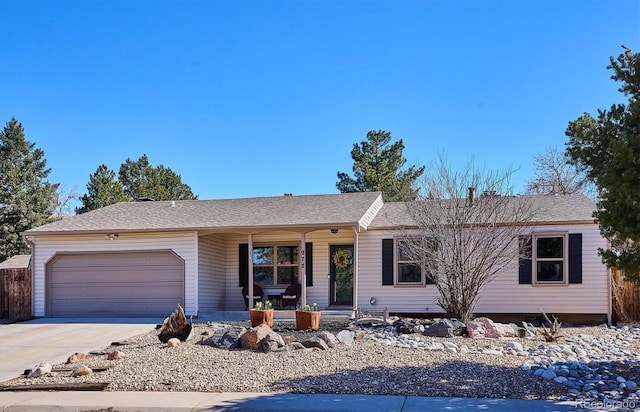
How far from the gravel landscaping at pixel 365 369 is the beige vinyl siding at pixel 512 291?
4096 millimetres

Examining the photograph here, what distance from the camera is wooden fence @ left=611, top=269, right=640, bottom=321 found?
16.7 m

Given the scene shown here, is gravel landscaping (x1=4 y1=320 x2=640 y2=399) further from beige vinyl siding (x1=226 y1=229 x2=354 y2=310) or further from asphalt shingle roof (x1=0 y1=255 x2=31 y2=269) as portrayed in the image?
asphalt shingle roof (x1=0 y1=255 x2=31 y2=269)

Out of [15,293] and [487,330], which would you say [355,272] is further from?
[15,293]

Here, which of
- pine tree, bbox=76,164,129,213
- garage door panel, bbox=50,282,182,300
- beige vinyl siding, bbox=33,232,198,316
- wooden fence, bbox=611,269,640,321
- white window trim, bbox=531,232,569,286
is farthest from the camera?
pine tree, bbox=76,164,129,213

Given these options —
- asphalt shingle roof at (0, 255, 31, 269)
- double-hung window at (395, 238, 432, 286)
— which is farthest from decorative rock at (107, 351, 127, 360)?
asphalt shingle roof at (0, 255, 31, 269)

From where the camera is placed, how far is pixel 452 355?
34.2 feet

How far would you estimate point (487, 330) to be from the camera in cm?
1295

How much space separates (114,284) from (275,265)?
16.2ft

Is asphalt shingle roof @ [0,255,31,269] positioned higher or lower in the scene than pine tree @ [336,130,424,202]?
lower

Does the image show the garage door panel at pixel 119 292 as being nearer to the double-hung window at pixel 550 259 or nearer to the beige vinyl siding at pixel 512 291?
the beige vinyl siding at pixel 512 291

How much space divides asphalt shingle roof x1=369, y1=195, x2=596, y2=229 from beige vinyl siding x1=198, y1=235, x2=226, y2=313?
5.01 m

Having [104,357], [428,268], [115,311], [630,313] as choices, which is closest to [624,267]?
[428,268]

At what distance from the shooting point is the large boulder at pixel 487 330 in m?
12.9

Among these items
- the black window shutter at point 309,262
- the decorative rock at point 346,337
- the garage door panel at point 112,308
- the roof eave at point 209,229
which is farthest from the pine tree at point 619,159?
the garage door panel at point 112,308
